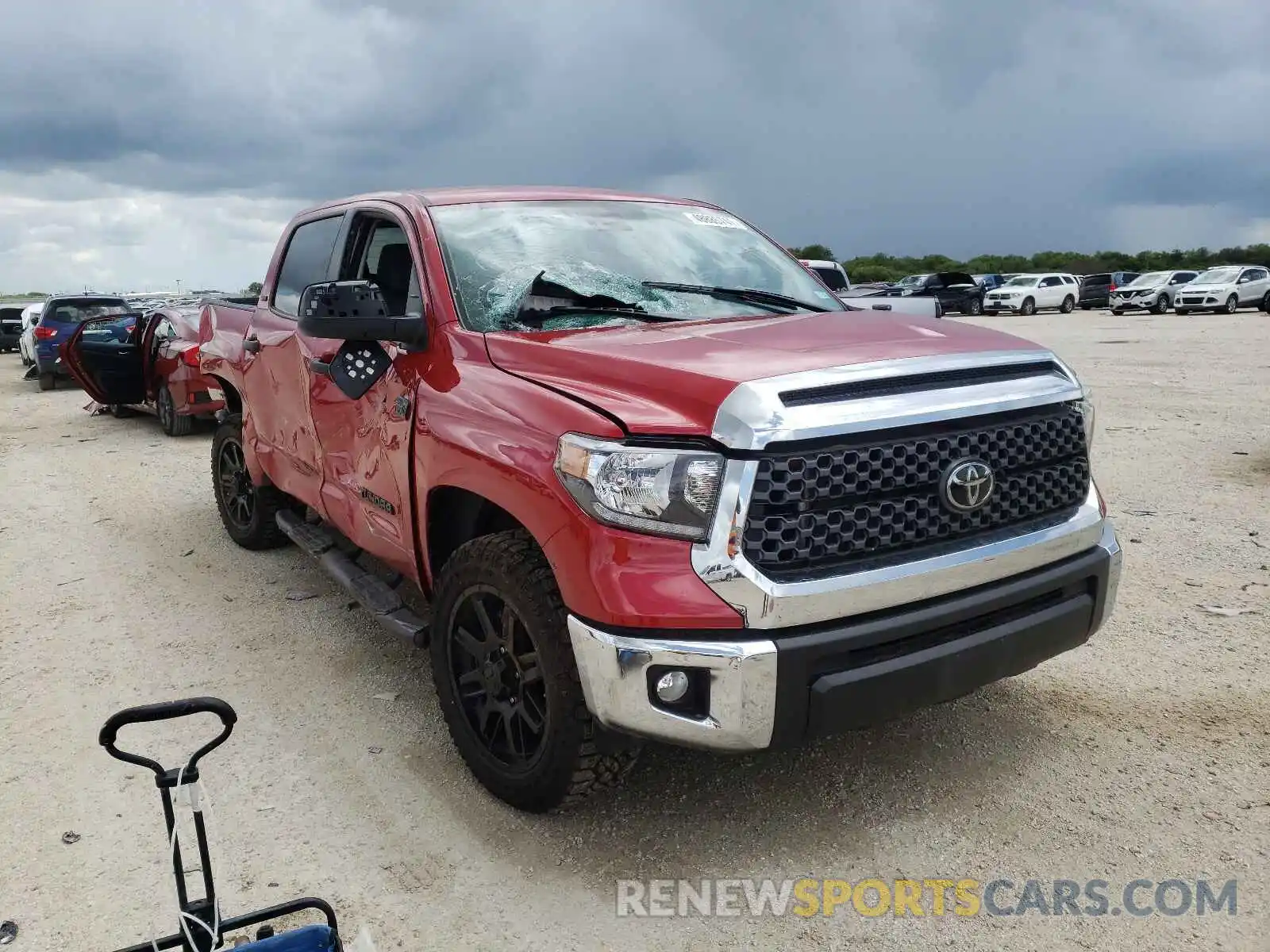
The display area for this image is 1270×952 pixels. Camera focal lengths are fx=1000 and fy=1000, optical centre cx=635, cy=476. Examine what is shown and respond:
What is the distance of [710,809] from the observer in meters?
3.20

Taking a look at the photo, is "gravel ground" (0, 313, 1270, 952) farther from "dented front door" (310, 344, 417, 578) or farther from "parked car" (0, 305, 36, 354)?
"parked car" (0, 305, 36, 354)

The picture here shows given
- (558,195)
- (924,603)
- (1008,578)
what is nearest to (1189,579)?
(1008,578)

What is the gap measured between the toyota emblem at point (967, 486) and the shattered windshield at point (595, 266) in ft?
3.92

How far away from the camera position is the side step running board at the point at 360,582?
367 cm

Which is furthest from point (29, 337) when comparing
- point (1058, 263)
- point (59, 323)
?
point (1058, 263)

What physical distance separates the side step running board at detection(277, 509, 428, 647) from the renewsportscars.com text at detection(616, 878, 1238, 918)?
1292mm

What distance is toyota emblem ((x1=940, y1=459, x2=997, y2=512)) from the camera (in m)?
2.78

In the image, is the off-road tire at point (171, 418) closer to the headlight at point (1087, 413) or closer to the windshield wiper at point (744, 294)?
the windshield wiper at point (744, 294)

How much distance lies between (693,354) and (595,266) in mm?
995

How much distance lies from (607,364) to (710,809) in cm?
146

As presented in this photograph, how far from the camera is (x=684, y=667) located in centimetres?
→ 254

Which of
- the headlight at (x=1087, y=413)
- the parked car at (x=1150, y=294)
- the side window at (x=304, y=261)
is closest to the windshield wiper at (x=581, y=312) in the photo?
the headlight at (x=1087, y=413)

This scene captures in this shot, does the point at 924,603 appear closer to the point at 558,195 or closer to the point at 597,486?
the point at 597,486

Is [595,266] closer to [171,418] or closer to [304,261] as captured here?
[304,261]
